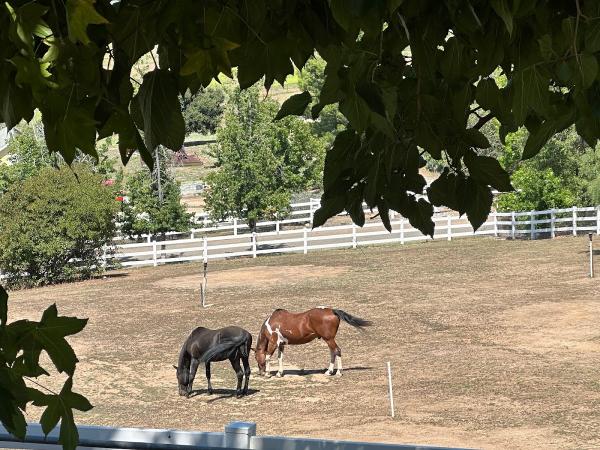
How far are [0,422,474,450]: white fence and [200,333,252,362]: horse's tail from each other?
15081mm

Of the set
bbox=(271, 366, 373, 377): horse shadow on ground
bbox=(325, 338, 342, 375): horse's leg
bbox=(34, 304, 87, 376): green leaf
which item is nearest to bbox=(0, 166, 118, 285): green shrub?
bbox=(271, 366, 373, 377): horse shadow on ground

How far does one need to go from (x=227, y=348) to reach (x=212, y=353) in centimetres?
31

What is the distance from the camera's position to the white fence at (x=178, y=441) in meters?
3.72

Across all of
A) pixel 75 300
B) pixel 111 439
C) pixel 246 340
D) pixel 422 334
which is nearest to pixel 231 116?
pixel 75 300

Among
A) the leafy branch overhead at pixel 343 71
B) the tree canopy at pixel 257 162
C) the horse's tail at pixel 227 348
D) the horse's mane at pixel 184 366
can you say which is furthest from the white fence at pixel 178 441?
the tree canopy at pixel 257 162

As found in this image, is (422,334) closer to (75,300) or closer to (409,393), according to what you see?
(409,393)

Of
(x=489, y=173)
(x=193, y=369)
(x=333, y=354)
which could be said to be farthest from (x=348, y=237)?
(x=489, y=173)

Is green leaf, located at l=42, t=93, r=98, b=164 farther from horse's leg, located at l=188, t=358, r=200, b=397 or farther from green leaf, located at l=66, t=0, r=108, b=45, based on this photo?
horse's leg, located at l=188, t=358, r=200, b=397

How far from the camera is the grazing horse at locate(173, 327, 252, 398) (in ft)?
63.0

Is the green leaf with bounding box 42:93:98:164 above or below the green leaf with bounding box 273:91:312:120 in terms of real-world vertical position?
below

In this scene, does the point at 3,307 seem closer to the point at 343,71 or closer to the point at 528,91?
the point at 343,71

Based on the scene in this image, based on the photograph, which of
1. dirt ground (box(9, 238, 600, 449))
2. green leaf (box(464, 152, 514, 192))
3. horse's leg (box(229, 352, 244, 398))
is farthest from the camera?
horse's leg (box(229, 352, 244, 398))

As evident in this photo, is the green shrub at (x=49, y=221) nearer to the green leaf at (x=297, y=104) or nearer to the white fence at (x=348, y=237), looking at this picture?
the white fence at (x=348, y=237)

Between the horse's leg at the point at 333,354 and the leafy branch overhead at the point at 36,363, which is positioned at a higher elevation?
the leafy branch overhead at the point at 36,363
